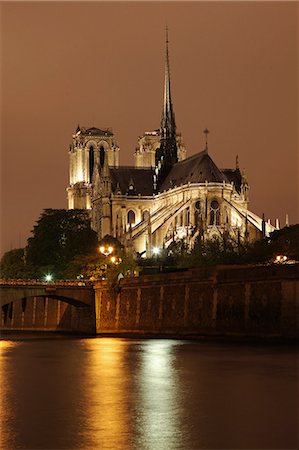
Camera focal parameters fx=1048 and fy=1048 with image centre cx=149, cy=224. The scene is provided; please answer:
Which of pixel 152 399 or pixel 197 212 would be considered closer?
pixel 152 399

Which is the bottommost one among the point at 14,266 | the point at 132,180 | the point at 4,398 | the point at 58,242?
the point at 4,398

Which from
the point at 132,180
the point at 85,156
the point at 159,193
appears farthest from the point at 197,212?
the point at 85,156

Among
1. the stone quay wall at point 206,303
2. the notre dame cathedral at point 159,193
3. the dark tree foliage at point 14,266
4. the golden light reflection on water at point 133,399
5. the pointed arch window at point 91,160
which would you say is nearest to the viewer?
the golden light reflection on water at point 133,399

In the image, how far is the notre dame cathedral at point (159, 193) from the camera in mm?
132750

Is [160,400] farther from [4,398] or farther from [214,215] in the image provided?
[214,215]

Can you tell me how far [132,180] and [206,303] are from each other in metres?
95.2

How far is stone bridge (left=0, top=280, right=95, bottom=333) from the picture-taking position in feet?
248

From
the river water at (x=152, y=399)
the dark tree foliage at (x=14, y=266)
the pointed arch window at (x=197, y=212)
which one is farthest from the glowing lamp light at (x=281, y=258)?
the pointed arch window at (x=197, y=212)

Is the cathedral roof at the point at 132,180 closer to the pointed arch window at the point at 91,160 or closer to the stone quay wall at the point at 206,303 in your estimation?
the pointed arch window at the point at 91,160

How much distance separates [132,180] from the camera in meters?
154

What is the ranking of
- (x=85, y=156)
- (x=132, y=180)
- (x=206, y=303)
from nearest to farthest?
1. (x=206, y=303)
2. (x=132, y=180)
3. (x=85, y=156)

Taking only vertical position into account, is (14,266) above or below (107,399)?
above

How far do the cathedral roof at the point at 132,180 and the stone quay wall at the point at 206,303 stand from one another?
246 feet

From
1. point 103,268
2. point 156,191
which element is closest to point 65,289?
point 103,268
